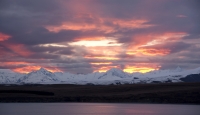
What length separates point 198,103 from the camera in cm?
8406

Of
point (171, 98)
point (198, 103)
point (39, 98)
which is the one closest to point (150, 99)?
point (171, 98)

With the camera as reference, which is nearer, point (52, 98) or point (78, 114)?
point (78, 114)

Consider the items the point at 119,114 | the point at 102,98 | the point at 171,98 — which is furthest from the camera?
the point at 102,98

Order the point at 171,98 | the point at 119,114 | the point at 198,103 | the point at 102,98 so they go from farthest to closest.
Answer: the point at 102,98, the point at 171,98, the point at 198,103, the point at 119,114

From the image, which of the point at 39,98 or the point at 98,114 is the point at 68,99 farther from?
the point at 98,114

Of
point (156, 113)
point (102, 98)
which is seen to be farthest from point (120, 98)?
point (156, 113)

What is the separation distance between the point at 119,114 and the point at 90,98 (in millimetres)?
42814

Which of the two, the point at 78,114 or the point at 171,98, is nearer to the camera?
the point at 78,114

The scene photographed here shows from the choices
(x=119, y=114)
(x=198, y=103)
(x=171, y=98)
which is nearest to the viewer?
(x=119, y=114)

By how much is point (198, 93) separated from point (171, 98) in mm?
8355

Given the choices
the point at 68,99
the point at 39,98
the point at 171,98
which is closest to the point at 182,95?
the point at 171,98

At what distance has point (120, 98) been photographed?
96.2 m

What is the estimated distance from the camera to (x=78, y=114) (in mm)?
56375

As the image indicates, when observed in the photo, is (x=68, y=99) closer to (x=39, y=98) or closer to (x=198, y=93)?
(x=39, y=98)
